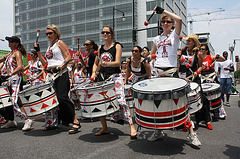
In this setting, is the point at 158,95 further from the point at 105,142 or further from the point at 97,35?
the point at 97,35

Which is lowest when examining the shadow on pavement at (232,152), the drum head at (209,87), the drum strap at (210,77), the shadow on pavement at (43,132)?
the shadow on pavement at (43,132)

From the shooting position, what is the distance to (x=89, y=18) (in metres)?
50.1

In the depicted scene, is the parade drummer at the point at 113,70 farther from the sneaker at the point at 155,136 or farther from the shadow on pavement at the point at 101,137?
the sneaker at the point at 155,136

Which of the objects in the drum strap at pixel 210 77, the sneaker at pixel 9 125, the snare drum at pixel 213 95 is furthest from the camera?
the drum strap at pixel 210 77

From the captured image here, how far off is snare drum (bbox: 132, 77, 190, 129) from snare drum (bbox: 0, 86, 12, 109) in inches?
127

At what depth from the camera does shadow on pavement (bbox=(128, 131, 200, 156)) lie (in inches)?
122

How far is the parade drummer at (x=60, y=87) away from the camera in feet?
14.3

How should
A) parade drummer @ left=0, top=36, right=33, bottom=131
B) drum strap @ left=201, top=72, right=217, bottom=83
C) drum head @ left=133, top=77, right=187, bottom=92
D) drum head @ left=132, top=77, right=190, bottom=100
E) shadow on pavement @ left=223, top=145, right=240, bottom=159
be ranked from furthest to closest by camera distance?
drum strap @ left=201, top=72, right=217, bottom=83 → parade drummer @ left=0, top=36, right=33, bottom=131 → shadow on pavement @ left=223, top=145, right=240, bottom=159 → drum head @ left=133, top=77, right=187, bottom=92 → drum head @ left=132, top=77, right=190, bottom=100

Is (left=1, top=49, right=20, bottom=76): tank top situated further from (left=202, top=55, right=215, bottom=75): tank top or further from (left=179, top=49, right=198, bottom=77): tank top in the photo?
(left=202, top=55, right=215, bottom=75): tank top

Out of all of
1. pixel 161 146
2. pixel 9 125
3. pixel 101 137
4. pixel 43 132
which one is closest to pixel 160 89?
pixel 161 146

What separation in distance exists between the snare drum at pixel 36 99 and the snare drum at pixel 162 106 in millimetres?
1901

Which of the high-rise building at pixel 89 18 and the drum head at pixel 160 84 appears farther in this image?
the high-rise building at pixel 89 18

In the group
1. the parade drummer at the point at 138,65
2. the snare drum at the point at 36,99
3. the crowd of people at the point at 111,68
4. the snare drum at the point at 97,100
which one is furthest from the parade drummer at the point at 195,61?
the snare drum at the point at 36,99

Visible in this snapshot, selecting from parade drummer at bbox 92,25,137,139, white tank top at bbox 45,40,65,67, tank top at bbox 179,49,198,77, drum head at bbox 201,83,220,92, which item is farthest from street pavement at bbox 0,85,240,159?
white tank top at bbox 45,40,65,67
